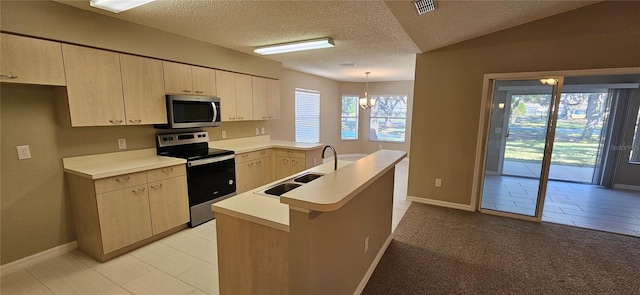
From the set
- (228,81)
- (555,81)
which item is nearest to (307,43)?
(228,81)

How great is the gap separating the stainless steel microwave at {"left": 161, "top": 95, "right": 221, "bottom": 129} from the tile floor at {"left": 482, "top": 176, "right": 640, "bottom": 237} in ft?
13.7

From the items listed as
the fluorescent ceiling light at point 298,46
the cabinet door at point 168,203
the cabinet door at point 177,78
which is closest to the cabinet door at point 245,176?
the cabinet door at point 168,203

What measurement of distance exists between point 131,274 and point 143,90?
1928mm

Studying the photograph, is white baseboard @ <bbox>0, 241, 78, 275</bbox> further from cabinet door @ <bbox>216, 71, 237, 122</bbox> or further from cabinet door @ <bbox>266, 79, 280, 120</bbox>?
cabinet door @ <bbox>266, 79, 280, 120</bbox>

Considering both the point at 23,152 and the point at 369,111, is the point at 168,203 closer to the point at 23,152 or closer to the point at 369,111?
the point at 23,152

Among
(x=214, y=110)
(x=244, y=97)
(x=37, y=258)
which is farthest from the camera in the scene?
(x=244, y=97)

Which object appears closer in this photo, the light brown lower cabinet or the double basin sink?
the double basin sink

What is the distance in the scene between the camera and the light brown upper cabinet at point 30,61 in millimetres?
2080

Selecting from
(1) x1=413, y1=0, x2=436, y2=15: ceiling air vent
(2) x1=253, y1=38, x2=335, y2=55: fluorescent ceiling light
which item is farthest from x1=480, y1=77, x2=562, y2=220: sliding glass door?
(2) x1=253, y1=38, x2=335, y2=55: fluorescent ceiling light

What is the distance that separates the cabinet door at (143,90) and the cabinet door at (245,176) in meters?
1.23

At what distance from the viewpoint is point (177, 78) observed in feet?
10.9

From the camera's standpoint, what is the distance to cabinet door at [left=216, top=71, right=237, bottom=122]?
3.92 meters

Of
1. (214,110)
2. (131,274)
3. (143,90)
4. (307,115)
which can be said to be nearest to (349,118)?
(307,115)

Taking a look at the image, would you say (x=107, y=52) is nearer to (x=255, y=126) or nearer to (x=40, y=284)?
(x=40, y=284)
